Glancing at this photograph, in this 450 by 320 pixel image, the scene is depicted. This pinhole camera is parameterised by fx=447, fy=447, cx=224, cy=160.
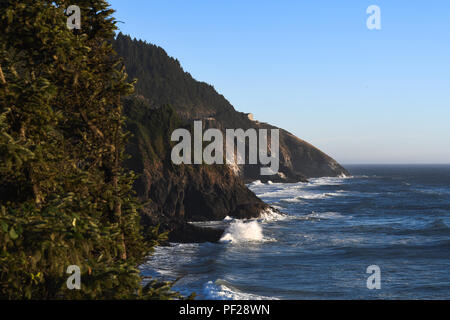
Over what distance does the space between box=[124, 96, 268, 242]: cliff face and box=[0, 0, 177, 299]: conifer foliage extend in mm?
36932

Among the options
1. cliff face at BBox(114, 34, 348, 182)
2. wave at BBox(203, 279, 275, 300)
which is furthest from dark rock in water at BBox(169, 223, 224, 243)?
cliff face at BBox(114, 34, 348, 182)

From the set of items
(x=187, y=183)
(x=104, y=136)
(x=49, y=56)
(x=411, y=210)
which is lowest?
(x=411, y=210)

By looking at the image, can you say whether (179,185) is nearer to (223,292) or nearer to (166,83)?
(223,292)

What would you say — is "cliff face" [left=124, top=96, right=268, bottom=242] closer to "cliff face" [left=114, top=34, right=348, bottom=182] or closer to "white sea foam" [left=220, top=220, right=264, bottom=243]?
"white sea foam" [left=220, top=220, right=264, bottom=243]

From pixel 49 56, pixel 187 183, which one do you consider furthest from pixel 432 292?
pixel 187 183

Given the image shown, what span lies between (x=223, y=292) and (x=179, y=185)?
32.5 meters

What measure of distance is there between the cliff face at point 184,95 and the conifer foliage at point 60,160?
10578cm

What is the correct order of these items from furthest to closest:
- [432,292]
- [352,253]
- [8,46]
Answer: [352,253] < [432,292] < [8,46]

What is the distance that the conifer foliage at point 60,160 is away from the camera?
567 centimetres
